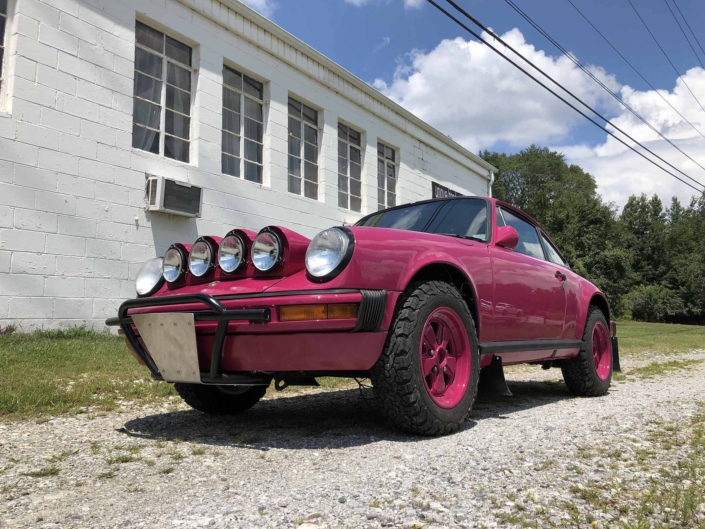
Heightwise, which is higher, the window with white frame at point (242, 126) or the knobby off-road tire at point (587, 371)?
the window with white frame at point (242, 126)

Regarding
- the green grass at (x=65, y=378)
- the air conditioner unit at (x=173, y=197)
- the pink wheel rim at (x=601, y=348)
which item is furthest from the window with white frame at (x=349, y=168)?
the pink wheel rim at (x=601, y=348)

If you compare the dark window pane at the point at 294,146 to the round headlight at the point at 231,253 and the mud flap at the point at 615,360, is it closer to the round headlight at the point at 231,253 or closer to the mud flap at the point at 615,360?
the mud flap at the point at 615,360

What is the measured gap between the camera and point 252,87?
37.6ft

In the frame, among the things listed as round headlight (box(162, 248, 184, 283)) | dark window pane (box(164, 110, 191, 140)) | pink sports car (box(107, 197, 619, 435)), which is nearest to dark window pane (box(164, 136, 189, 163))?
dark window pane (box(164, 110, 191, 140))

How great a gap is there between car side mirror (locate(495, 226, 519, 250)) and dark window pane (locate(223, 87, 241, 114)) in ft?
26.1

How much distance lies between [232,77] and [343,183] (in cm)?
395

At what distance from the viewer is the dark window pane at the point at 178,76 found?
32.1 feet

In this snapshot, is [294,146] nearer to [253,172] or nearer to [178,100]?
[253,172]

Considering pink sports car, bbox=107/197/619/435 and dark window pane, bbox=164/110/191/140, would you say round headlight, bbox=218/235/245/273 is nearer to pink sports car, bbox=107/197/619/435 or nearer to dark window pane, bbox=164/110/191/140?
pink sports car, bbox=107/197/619/435

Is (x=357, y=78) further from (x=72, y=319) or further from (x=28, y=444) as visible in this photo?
(x=28, y=444)

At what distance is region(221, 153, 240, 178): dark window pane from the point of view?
420 inches

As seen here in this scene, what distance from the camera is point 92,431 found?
132 inches

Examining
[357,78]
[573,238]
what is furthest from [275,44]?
[573,238]

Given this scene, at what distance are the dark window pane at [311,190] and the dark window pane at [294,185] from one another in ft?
0.80
